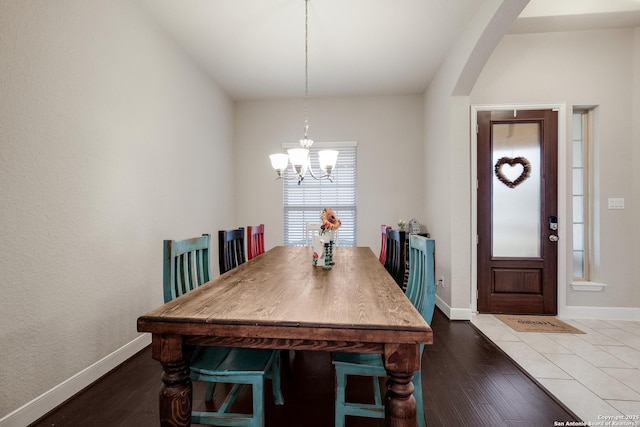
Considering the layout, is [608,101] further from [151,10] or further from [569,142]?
[151,10]

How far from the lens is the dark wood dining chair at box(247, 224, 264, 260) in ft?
8.75

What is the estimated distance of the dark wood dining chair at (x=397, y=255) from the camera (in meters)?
2.04

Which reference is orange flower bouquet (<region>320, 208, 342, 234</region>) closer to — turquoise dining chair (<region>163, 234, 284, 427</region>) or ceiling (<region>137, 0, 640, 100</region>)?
turquoise dining chair (<region>163, 234, 284, 427</region>)

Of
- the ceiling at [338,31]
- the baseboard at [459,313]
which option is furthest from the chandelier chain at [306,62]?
the baseboard at [459,313]

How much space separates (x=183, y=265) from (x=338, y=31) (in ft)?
8.52

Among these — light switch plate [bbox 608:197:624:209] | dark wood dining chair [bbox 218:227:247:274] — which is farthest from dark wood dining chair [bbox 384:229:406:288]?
light switch plate [bbox 608:197:624:209]

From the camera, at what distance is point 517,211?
3205mm

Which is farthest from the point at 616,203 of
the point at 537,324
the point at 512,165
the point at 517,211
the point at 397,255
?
the point at 397,255

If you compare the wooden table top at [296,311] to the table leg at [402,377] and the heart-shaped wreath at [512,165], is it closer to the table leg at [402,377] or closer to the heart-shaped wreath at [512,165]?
the table leg at [402,377]

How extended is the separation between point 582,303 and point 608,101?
231cm

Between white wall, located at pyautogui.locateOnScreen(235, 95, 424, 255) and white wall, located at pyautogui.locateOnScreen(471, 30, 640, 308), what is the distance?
1.44 meters

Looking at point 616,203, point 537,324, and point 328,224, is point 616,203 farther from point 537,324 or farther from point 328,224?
point 328,224

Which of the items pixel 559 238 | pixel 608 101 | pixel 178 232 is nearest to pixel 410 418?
pixel 178 232

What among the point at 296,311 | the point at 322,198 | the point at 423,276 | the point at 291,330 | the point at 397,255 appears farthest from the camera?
the point at 322,198
